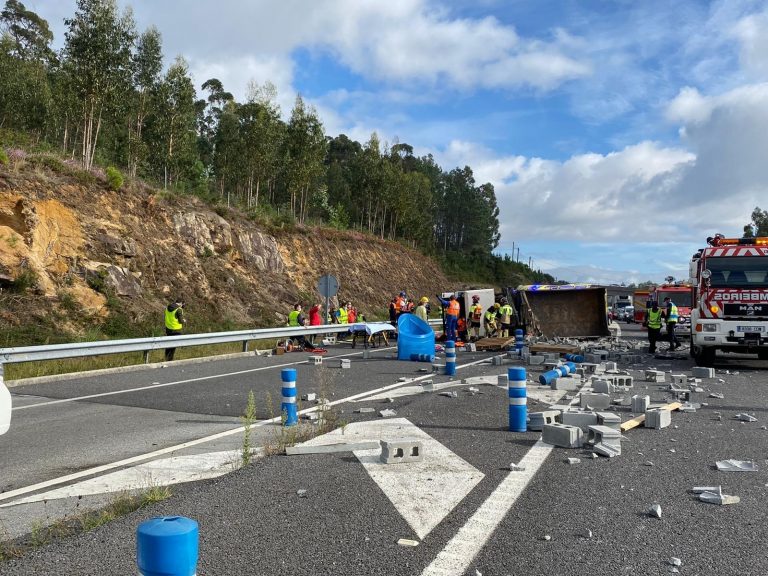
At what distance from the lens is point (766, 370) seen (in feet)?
48.5

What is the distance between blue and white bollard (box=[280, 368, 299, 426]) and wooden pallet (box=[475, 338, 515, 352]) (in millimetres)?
13002

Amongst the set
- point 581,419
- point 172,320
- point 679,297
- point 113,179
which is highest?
point 113,179

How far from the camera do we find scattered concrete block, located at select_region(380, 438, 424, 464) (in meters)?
5.75

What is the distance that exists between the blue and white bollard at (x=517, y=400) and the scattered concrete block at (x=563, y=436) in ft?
2.13

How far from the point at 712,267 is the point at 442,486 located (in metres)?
12.7

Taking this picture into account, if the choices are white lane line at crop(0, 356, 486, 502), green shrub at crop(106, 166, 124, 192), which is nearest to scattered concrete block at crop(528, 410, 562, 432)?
white lane line at crop(0, 356, 486, 502)

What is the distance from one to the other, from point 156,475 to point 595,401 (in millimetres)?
6163

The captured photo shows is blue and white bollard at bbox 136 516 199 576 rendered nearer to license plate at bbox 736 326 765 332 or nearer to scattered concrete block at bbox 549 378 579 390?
scattered concrete block at bbox 549 378 579 390

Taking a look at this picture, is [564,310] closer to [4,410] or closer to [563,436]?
[563,436]

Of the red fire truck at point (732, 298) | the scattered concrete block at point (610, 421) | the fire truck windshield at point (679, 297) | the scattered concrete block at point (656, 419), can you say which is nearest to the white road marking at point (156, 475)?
the scattered concrete block at point (610, 421)

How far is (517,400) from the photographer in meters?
7.29

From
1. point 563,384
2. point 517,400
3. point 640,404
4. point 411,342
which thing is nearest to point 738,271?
point 563,384

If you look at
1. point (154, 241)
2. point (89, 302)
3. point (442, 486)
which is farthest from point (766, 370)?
point (154, 241)

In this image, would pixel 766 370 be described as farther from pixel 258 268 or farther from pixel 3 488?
Answer: pixel 258 268
